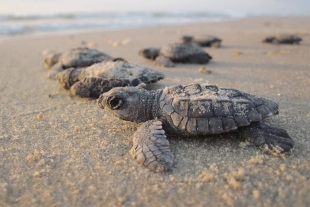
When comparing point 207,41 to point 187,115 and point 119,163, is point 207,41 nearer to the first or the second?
point 187,115

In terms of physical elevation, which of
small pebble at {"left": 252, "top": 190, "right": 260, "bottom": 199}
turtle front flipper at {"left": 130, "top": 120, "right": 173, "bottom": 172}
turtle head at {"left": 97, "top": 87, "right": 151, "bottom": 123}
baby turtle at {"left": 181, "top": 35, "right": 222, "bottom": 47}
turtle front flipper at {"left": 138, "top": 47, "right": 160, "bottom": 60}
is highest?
Result: turtle head at {"left": 97, "top": 87, "right": 151, "bottom": 123}

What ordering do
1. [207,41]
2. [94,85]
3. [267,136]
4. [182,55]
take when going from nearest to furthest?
[267,136] < [94,85] < [182,55] < [207,41]

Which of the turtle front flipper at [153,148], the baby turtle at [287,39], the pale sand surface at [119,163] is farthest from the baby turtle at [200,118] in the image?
the baby turtle at [287,39]

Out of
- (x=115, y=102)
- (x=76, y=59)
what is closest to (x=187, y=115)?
(x=115, y=102)

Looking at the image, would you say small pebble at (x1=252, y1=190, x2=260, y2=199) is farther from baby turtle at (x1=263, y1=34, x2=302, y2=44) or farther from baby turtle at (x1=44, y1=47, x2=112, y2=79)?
baby turtle at (x1=263, y1=34, x2=302, y2=44)

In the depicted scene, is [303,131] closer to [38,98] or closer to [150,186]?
[150,186]

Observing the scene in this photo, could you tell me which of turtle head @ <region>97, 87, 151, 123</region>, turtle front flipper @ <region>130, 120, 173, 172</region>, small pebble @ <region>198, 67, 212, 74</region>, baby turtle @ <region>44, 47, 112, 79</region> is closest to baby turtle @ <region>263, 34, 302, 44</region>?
small pebble @ <region>198, 67, 212, 74</region>

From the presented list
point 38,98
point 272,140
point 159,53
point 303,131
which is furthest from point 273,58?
point 38,98
